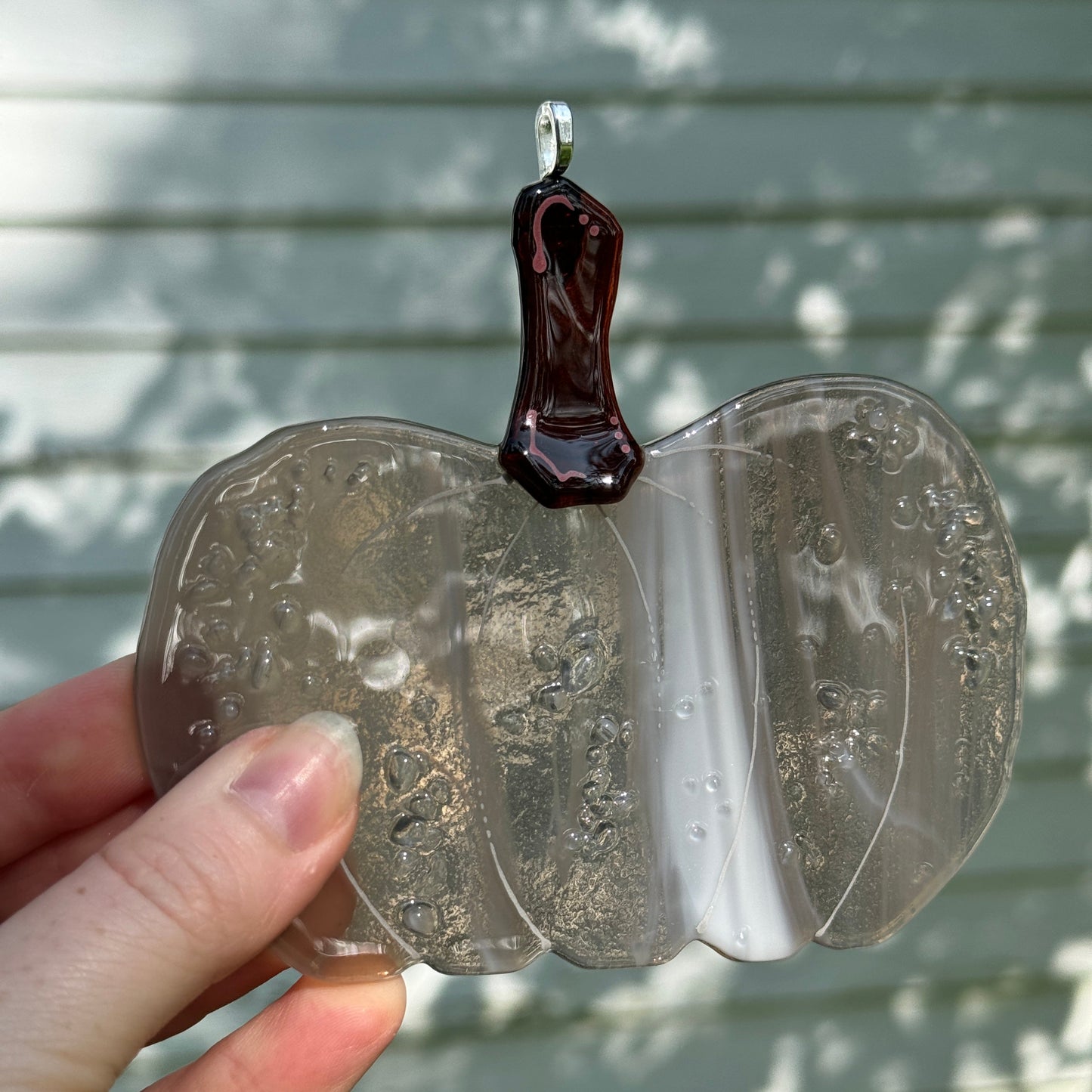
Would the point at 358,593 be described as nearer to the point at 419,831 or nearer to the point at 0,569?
the point at 419,831

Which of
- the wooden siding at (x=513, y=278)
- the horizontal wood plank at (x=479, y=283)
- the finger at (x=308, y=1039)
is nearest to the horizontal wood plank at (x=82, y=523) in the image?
the wooden siding at (x=513, y=278)

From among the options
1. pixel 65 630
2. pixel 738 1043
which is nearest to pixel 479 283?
Result: pixel 65 630

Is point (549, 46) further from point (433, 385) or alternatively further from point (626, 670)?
point (626, 670)

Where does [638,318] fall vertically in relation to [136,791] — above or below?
above

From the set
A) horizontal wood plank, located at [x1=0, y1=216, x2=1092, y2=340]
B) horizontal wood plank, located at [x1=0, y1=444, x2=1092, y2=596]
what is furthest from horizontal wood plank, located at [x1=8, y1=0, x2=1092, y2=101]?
horizontal wood plank, located at [x1=0, y1=444, x2=1092, y2=596]

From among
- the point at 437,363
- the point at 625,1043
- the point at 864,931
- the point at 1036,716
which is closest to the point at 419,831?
the point at 864,931

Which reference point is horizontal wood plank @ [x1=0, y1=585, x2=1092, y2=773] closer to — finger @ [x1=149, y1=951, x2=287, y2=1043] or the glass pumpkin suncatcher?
finger @ [x1=149, y1=951, x2=287, y2=1043]
